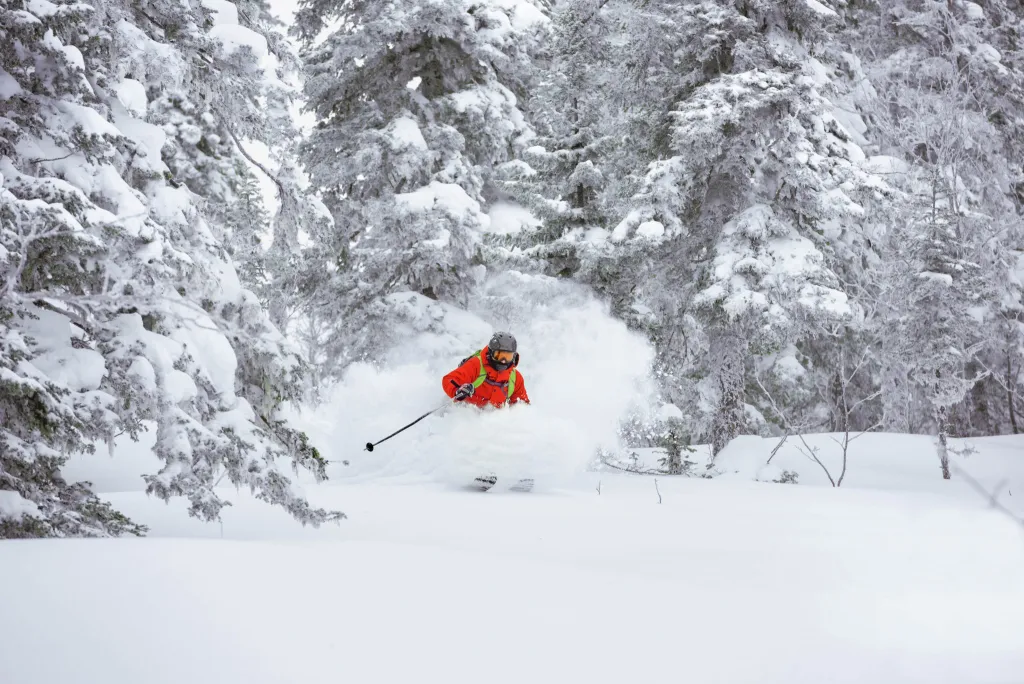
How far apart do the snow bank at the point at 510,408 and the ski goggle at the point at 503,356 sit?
1.93ft

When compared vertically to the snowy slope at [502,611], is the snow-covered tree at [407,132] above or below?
above

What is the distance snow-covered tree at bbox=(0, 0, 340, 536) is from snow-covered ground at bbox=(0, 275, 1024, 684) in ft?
1.73

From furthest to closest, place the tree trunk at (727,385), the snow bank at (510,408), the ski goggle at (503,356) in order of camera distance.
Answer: the tree trunk at (727,385) < the ski goggle at (503,356) < the snow bank at (510,408)

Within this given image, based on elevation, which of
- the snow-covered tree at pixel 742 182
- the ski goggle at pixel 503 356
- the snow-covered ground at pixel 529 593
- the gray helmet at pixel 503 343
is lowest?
the snow-covered ground at pixel 529 593

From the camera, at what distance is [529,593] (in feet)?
12.8

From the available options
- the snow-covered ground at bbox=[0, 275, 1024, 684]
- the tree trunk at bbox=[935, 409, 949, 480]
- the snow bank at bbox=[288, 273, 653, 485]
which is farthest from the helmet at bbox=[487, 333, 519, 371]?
the tree trunk at bbox=[935, 409, 949, 480]

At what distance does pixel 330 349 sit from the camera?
1540 cm

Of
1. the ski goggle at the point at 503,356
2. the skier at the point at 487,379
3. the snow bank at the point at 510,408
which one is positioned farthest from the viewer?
the skier at the point at 487,379

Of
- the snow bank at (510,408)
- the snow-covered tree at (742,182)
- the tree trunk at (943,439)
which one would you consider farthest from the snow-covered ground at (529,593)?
the snow-covered tree at (742,182)

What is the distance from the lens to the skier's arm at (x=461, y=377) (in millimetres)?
9641

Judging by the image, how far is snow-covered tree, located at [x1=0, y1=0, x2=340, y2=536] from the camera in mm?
4449

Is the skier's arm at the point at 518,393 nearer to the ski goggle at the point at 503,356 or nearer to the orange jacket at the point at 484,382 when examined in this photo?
the orange jacket at the point at 484,382

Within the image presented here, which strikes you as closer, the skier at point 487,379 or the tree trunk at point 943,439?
the skier at point 487,379

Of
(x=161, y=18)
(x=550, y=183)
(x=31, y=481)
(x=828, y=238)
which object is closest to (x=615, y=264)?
(x=550, y=183)
